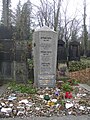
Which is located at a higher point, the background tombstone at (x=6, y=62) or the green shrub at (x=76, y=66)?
the background tombstone at (x=6, y=62)

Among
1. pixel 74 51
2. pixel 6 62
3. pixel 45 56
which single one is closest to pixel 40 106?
pixel 45 56

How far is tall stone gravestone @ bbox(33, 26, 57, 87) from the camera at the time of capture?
8.39m

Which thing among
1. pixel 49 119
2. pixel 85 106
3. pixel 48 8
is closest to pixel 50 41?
pixel 85 106

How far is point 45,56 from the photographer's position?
8.49 meters

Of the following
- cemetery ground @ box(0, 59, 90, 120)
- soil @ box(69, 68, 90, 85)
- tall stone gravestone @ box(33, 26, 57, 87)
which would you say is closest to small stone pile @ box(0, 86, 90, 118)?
cemetery ground @ box(0, 59, 90, 120)

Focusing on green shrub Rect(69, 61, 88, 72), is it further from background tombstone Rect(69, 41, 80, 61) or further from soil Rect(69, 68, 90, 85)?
soil Rect(69, 68, 90, 85)

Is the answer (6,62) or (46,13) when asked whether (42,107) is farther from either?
(46,13)

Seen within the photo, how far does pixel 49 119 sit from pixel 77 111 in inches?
30.2

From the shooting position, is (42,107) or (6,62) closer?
(42,107)

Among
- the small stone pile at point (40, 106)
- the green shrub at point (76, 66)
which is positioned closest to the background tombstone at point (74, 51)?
the green shrub at point (76, 66)

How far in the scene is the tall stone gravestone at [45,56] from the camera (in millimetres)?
8391

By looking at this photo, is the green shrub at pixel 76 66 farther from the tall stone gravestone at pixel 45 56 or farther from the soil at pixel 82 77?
the tall stone gravestone at pixel 45 56

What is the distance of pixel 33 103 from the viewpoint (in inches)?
228

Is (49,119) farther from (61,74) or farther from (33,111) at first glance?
(61,74)
